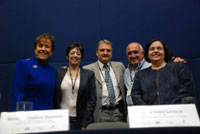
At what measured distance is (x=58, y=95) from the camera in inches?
80.9

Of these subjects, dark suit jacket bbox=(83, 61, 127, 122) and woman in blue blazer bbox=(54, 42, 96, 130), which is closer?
woman in blue blazer bbox=(54, 42, 96, 130)

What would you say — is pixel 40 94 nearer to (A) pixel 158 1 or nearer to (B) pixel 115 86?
(B) pixel 115 86

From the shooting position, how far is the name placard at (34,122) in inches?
44.6

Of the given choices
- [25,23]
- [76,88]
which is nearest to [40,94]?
[76,88]

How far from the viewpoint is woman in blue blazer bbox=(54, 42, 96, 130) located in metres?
Result: 1.98

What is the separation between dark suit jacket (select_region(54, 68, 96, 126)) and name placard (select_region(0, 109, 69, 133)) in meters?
0.79

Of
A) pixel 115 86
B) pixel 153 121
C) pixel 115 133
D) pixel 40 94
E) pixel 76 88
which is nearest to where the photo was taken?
pixel 115 133

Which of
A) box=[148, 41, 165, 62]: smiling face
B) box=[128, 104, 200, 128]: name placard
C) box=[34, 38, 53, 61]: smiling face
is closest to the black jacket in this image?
box=[148, 41, 165, 62]: smiling face

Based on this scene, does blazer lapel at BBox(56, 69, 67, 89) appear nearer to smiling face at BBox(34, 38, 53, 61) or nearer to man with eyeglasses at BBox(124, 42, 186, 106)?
smiling face at BBox(34, 38, 53, 61)

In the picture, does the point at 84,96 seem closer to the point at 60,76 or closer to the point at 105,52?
the point at 60,76

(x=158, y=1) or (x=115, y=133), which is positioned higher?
(x=158, y=1)

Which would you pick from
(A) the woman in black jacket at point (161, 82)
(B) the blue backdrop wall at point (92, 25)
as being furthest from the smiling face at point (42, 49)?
(B) the blue backdrop wall at point (92, 25)

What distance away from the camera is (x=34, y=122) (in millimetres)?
1161

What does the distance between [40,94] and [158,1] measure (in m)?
2.72
